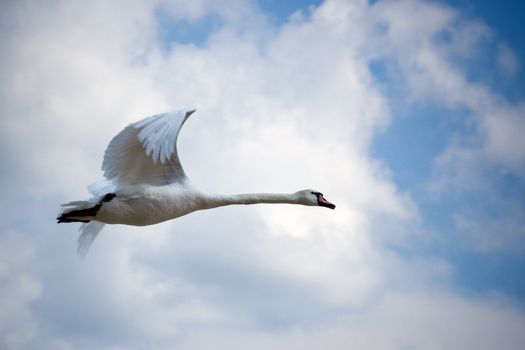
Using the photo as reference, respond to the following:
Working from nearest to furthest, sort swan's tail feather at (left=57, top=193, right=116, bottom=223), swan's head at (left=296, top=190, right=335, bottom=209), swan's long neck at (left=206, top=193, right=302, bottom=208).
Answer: swan's tail feather at (left=57, top=193, right=116, bottom=223) → swan's long neck at (left=206, top=193, right=302, bottom=208) → swan's head at (left=296, top=190, right=335, bottom=209)

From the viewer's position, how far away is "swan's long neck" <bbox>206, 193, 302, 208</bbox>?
1472cm

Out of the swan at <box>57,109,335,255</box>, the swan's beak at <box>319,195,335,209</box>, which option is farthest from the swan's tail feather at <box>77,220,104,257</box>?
the swan's beak at <box>319,195,335,209</box>

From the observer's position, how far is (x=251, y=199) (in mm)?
15320

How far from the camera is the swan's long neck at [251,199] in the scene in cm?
1472

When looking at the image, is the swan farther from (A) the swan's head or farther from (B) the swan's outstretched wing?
(A) the swan's head

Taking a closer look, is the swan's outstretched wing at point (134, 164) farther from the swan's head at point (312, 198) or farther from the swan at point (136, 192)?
the swan's head at point (312, 198)

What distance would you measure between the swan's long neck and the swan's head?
127 millimetres

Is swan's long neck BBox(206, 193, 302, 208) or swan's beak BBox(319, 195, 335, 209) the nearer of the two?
swan's long neck BBox(206, 193, 302, 208)

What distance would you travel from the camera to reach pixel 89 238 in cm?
1653

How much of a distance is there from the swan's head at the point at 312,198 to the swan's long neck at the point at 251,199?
13 cm

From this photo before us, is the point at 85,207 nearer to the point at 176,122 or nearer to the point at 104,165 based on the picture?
the point at 104,165

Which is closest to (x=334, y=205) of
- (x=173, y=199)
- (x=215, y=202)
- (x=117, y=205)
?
(x=215, y=202)

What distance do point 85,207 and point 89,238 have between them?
111 inches

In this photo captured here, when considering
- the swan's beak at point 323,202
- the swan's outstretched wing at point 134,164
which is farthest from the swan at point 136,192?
the swan's beak at point 323,202
